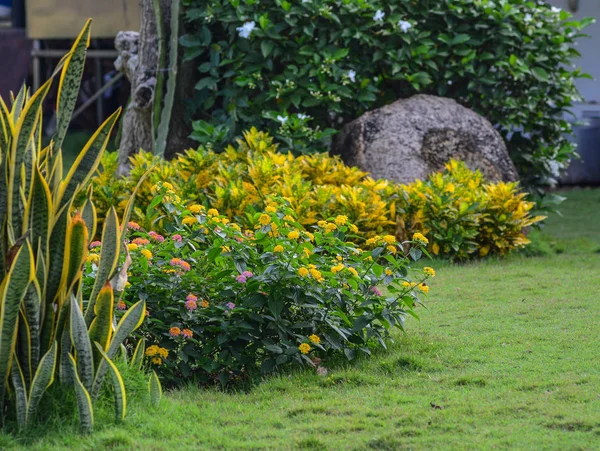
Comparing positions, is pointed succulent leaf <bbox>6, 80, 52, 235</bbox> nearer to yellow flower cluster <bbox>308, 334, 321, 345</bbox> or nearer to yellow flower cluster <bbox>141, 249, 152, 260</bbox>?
yellow flower cluster <bbox>141, 249, 152, 260</bbox>

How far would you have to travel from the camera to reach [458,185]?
7297 mm

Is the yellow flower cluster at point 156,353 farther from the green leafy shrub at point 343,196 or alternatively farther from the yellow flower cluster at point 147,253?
the green leafy shrub at point 343,196

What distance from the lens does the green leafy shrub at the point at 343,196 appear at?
6.88 meters

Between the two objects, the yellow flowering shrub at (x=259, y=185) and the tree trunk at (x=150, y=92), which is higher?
the tree trunk at (x=150, y=92)

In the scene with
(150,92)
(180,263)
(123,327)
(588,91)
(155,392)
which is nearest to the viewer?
(123,327)

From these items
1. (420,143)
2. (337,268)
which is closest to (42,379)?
(337,268)

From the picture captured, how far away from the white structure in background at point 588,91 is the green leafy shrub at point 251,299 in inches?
321

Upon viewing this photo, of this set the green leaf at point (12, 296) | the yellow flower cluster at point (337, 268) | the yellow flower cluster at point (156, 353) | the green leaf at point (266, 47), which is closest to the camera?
the green leaf at point (12, 296)

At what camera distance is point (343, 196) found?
696 cm

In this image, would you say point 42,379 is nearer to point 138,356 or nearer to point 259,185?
point 138,356

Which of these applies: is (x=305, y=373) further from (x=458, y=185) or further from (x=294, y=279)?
(x=458, y=185)

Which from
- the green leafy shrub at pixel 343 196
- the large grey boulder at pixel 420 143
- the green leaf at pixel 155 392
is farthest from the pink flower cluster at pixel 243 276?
the large grey boulder at pixel 420 143

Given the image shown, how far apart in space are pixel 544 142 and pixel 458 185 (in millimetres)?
2190

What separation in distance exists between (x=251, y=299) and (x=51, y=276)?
3.71 feet
